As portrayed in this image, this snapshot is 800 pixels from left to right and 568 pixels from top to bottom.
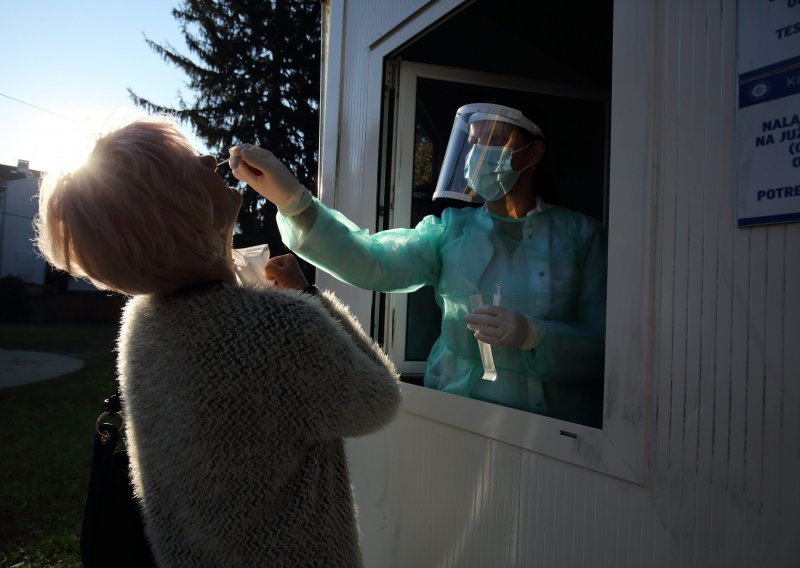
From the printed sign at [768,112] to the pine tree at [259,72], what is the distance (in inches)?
541

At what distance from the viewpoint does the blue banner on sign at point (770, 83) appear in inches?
41.8

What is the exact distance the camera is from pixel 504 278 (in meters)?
2.09

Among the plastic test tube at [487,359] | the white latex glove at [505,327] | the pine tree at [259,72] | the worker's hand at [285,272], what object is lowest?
→ the plastic test tube at [487,359]

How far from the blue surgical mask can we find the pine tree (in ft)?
41.8

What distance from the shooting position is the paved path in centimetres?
1134

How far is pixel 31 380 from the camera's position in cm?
1127

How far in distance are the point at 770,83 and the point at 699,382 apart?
0.57 meters

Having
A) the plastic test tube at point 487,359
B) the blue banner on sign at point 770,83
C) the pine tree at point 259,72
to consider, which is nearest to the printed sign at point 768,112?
the blue banner on sign at point 770,83

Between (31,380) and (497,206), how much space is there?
38.5 feet

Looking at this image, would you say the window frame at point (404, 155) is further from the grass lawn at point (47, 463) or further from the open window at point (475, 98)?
the grass lawn at point (47, 463)

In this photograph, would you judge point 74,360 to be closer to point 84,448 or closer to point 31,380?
point 31,380

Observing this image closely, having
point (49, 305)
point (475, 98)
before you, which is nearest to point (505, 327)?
point (475, 98)

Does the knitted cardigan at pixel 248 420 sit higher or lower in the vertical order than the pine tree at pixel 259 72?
lower

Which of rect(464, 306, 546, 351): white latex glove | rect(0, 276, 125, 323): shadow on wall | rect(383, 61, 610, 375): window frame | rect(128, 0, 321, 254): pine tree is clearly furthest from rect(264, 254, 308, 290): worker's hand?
rect(0, 276, 125, 323): shadow on wall
